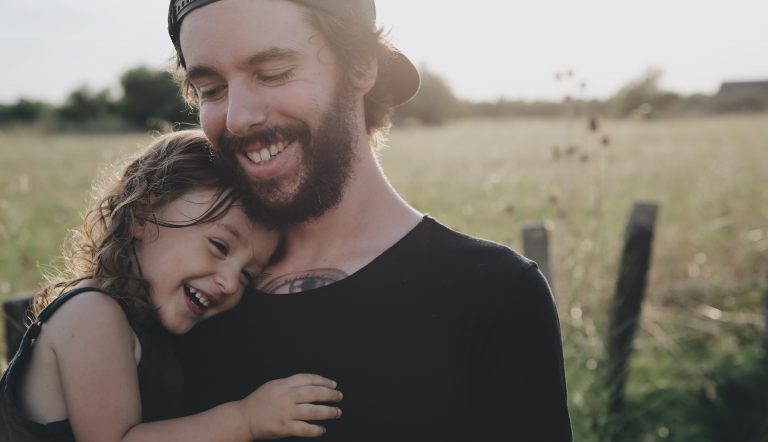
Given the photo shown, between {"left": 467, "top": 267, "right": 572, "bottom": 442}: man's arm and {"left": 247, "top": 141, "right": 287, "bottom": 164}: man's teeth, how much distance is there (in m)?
0.76

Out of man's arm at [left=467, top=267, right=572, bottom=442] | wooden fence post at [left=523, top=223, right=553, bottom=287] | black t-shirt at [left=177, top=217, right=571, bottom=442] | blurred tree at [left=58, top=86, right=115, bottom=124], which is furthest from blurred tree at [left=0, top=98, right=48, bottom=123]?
man's arm at [left=467, top=267, right=572, bottom=442]

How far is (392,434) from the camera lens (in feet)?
5.08

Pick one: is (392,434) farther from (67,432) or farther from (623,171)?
(623,171)

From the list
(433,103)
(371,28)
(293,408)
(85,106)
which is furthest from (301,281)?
(85,106)

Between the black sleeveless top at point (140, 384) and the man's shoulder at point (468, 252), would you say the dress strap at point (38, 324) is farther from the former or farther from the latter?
the man's shoulder at point (468, 252)

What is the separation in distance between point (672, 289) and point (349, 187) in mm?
4865

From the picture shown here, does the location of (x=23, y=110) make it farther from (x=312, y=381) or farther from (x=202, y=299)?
(x=312, y=381)

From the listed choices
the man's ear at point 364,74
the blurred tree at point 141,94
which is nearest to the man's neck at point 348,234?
the man's ear at point 364,74

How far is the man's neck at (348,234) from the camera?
1818mm

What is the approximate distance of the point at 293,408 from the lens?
1.53m

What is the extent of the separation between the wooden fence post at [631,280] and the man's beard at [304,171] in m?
2.46

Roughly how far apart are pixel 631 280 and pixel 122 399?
322 cm

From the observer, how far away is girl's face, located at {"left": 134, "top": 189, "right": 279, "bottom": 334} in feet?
6.17

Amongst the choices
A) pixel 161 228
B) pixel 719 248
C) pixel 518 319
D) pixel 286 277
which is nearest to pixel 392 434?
pixel 518 319
